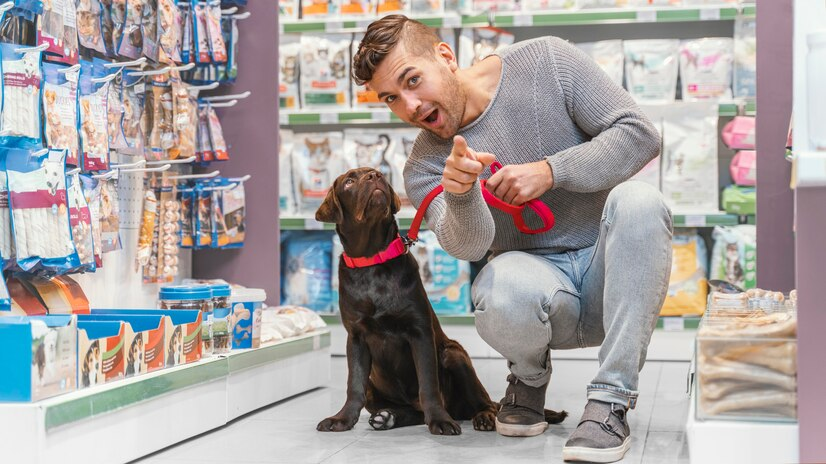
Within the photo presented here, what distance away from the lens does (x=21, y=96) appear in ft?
6.87

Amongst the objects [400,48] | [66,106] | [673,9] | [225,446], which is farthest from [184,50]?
[673,9]

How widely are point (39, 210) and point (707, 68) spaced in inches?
116

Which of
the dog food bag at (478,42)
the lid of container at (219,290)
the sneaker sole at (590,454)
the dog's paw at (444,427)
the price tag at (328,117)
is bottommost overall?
the dog's paw at (444,427)

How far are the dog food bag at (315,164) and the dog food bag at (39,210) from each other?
90.0 inches

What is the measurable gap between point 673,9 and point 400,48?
88.0 inches

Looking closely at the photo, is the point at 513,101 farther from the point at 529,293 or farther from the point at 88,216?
the point at 88,216

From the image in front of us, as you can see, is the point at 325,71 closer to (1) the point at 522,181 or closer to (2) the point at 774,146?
(2) the point at 774,146

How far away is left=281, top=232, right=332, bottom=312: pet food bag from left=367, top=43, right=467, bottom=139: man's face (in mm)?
2285

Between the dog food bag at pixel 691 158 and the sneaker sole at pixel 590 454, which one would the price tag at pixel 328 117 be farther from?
the sneaker sole at pixel 590 454

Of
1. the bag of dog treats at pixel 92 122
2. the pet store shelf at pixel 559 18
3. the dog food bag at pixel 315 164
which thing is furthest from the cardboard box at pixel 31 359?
the pet store shelf at pixel 559 18

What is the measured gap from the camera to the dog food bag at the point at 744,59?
4.05 m

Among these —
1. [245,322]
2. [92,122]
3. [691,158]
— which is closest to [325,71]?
[691,158]

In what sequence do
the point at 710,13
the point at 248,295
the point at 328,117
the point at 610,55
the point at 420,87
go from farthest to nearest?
the point at 328,117
the point at 610,55
the point at 710,13
the point at 248,295
the point at 420,87

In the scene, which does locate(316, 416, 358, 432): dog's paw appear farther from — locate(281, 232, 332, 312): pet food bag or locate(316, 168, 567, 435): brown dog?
locate(281, 232, 332, 312): pet food bag
